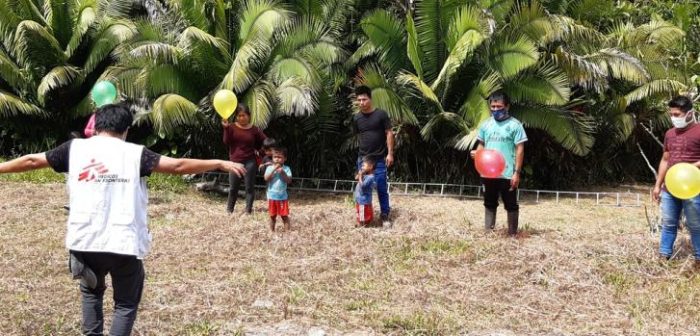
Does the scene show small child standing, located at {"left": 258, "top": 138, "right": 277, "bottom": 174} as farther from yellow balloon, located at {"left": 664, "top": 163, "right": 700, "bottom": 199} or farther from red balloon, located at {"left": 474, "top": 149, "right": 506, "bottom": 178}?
yellow balloon, located at {"left": 664, "top": 163, "right": 700, "bottom": 199}

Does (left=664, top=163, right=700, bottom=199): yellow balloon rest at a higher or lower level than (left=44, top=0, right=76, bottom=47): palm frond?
lower

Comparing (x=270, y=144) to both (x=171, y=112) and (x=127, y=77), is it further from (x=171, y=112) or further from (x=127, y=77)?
(x=127, y=77)

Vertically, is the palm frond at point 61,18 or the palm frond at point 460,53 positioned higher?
the palm frond at point 61,18

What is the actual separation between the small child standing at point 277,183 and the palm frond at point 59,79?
197 inches

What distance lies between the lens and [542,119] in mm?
9734

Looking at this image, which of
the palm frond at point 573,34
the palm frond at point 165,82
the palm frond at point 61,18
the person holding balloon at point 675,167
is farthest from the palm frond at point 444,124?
the palm frond at point 61,18

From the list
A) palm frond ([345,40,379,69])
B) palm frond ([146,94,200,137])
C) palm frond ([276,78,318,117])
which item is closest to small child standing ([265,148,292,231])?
palm frond ([276,78,318,117])

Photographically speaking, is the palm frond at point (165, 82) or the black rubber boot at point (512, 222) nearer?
the black rubber boot at point (512, 222)

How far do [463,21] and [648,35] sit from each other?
3666 mm

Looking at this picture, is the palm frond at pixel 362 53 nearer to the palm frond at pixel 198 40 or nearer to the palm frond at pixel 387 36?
the palm frond at pixel 387 36

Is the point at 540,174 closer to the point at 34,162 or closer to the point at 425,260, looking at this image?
the point at 425,260

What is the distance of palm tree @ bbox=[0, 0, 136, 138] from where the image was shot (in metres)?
10.6

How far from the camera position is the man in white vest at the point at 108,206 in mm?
3424

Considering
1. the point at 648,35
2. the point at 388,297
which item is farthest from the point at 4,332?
the point at 648,35
